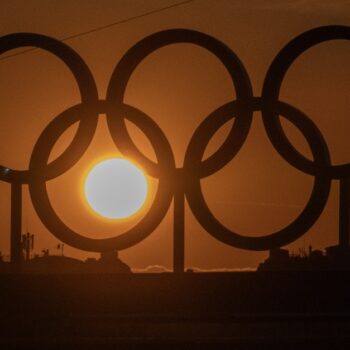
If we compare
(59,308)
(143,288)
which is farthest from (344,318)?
(59,308)

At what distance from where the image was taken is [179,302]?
2202 cm

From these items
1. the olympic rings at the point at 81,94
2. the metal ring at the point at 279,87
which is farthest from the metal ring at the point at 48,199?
the metal ring at the point at 279,87

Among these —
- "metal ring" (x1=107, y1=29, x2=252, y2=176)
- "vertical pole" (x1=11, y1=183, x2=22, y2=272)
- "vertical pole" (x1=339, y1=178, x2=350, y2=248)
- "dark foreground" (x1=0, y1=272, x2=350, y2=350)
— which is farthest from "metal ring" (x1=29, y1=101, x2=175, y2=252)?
"vertical pole" (x1=339, y1=178, x2=350, y2=248)

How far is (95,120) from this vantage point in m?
25.8

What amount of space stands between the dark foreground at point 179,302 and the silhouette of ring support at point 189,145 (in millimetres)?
3653

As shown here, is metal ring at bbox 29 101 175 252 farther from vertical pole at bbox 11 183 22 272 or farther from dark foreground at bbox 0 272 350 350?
dark foreground at bbox 0 272 350 350

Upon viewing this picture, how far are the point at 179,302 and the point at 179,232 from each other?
4.39m

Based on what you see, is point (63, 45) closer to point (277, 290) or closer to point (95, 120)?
point (95, 120)

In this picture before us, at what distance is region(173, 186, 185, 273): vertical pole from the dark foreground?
373 cm

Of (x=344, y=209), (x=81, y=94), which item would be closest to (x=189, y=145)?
(x=81, y=94)

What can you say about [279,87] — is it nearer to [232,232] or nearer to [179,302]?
[232,232]

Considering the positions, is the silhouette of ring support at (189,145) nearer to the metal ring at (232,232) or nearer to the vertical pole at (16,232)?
the metal ring at (232,232)

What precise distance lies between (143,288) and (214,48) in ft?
20.0

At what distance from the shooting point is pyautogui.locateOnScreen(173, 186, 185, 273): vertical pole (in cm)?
2572
